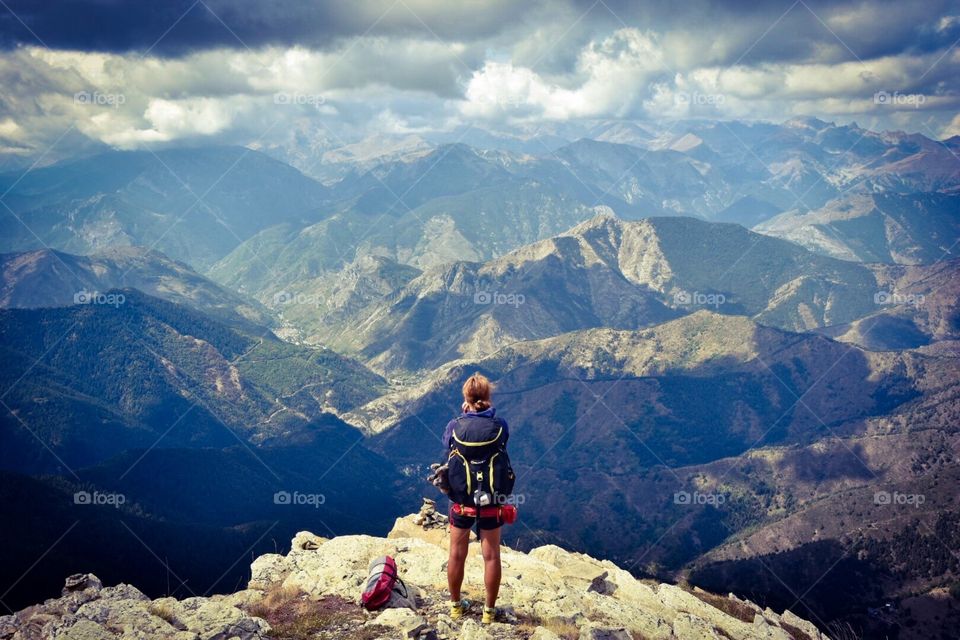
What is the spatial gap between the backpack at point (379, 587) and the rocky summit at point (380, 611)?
430 mm

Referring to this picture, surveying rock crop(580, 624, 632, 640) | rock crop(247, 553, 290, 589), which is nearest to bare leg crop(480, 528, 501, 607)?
rock crop(580, 624, 632, 640)

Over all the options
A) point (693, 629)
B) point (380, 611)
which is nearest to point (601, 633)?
point (693, 629)

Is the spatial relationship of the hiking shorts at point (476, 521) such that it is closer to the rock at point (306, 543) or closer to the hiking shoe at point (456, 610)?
the hiking shoe at point (456, 610)

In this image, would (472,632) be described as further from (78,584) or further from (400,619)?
(78,584)

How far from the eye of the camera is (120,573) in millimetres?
170000

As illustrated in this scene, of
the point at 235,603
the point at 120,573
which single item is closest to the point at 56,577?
the point at 120,573

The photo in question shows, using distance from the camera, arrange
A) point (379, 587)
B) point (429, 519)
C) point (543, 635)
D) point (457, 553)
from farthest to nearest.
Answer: point (429, 519)
point (379, 587)
point (457, 553)
point (543, 635)

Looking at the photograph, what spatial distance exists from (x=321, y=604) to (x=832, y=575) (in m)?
207

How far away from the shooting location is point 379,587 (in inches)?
1008

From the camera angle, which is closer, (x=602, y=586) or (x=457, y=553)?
(x=457, y=553)

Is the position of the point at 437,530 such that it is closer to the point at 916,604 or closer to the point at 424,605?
the point at 424,605

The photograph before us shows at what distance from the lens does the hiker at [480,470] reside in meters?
20.0

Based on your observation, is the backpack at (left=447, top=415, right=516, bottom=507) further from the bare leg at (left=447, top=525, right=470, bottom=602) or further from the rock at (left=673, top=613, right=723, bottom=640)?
the rock at (left=673, top=613, right=723, bottom=640)

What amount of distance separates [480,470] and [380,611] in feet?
31.9
